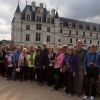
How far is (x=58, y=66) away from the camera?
34.6ft

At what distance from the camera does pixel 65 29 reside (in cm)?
8088

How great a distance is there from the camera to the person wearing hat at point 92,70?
866 cm

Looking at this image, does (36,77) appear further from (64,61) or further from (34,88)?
(64,61)

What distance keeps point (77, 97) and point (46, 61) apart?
290 cm

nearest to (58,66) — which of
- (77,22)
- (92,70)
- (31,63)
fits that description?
(92,70)

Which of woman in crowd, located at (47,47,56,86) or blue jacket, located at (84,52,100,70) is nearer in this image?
blue jacket, located at (84,52,100,70)

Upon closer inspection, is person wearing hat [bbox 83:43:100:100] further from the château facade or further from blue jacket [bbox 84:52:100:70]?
the château facade

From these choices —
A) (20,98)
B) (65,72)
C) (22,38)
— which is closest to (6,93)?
(20,98)

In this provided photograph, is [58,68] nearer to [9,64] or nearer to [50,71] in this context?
[50,71]

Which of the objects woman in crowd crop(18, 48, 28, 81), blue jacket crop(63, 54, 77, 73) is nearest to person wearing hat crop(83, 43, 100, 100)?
blue jacket crop(63, 54, 77, 73)

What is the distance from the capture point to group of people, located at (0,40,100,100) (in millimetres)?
8758

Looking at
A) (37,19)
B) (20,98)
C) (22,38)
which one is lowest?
(20,98)

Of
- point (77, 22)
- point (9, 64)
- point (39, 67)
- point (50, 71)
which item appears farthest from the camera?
point (77, 22)

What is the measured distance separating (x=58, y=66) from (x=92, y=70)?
7.03 ft
